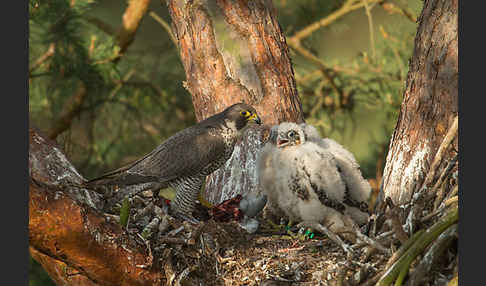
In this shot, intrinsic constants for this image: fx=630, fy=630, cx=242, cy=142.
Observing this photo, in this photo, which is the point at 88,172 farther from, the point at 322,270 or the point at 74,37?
the point at 322,270

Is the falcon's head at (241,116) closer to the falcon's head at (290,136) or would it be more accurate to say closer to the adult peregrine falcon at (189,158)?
the adult peregrine falcon at (189,158)

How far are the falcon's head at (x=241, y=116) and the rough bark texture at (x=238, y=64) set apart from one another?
388 millimetres

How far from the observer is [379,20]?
9672 mm

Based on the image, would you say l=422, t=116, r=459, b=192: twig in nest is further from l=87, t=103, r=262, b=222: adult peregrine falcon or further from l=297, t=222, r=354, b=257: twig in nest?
l=87, t=103, r=262, b=222: adult peregrine falcon

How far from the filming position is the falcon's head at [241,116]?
392 centimetres

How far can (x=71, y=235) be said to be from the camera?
8.89ft

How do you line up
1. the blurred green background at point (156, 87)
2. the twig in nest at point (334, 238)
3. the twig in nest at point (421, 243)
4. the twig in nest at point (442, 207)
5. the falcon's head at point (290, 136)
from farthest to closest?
1. the blurred green background at point (156, 87)
2. the falcon's head at point (290, 136)
3. the twig in nest at point (334, 238)
4. the twig in nest at point (442, 207)
5. the twig in nest at point (421, 243)

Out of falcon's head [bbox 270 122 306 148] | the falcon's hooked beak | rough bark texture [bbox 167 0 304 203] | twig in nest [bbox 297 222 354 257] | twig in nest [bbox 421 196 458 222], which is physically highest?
Answer: rough bark texture [bbox 167 0 304 203]

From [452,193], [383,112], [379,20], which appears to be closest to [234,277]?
[452,193]

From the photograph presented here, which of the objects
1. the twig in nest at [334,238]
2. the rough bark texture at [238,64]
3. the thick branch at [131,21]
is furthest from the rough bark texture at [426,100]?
the thick branch at [131,21]

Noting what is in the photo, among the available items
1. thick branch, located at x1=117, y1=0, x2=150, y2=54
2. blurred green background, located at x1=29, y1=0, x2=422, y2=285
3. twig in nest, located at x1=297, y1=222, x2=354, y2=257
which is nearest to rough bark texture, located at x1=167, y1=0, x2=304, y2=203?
twig in nest, located at x1=297, y1=222, x2=354, y2=257

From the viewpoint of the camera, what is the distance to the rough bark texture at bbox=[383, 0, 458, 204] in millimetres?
3229

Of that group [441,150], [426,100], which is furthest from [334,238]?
[426,100]

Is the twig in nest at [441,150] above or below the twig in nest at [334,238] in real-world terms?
above
